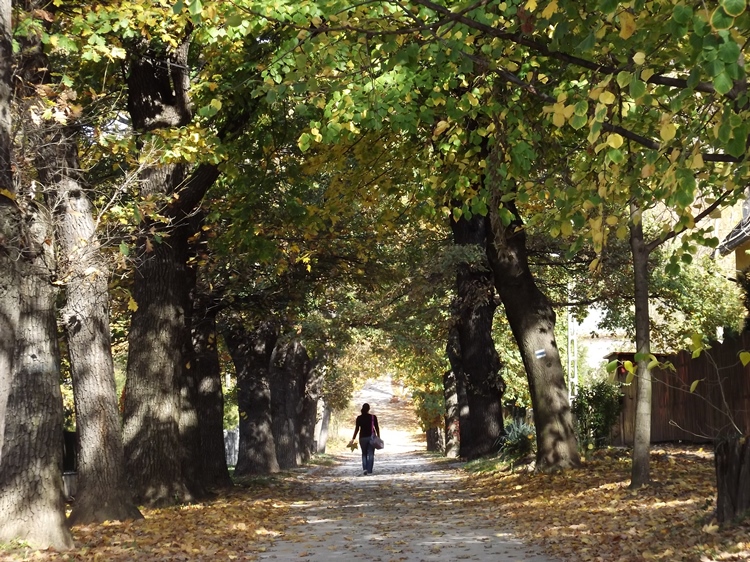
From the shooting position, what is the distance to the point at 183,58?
52.0 ft

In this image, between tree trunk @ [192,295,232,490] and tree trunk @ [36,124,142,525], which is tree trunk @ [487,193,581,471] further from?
tree trunk @ [36,124,142,525]

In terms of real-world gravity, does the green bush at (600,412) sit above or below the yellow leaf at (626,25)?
below

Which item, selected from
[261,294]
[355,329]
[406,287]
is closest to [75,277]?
[261,294]

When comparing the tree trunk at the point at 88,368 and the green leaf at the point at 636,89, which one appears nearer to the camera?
the green leaf at the point at 636,89

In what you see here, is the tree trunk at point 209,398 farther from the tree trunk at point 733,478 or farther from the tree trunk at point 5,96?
the tree trunk at point 733,478

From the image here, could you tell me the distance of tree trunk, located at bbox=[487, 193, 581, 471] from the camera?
1775cm

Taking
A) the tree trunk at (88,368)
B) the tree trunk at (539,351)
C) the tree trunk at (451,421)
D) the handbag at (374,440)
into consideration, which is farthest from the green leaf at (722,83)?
the tree trunk at (451,421)

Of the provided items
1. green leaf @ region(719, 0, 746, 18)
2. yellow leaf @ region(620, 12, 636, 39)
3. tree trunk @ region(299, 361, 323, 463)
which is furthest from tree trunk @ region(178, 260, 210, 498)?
tree trunk @ region(299, 361, 323, 463)

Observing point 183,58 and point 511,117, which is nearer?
point 511,117

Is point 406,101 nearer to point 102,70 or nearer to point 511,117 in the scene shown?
point 511,117

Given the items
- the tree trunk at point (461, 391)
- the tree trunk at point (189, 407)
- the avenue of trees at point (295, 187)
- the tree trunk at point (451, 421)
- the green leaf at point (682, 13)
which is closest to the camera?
the green leaf at point (682, 13)

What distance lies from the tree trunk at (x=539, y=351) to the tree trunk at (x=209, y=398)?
238 inches

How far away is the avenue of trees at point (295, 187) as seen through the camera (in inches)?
317

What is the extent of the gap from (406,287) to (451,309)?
73.4 inches
